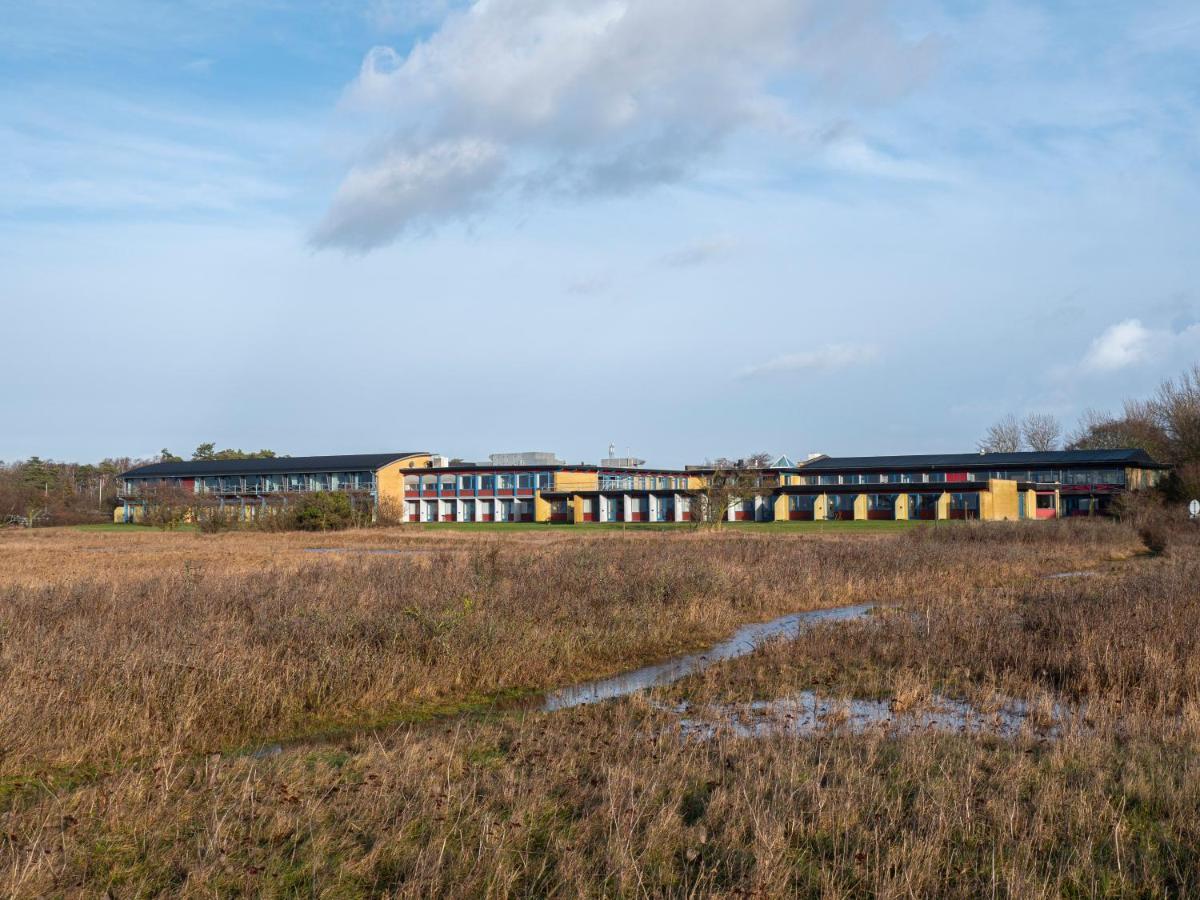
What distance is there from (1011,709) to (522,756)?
242 inches

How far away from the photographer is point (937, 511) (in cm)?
8256

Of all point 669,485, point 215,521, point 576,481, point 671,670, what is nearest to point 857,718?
point 671,670

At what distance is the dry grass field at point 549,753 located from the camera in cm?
657

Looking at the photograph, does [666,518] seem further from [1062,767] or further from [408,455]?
[1062,767]

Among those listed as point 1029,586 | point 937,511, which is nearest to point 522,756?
point 1029,586

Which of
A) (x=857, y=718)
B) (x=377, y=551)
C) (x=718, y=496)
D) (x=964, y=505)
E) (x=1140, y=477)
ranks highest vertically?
(x=1140, y=477)

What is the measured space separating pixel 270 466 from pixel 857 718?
10541cm

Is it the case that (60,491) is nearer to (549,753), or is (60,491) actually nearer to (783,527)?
(783,527)

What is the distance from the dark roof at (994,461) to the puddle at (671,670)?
74.7 metres

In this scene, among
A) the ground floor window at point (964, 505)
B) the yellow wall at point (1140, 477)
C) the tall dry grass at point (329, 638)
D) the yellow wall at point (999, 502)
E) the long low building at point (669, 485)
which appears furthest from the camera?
the yellow wall at point (1140, 477)

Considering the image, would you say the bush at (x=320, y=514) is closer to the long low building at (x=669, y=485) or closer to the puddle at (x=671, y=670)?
the long low building at (x=669, y=485)

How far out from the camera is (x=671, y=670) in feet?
52.7

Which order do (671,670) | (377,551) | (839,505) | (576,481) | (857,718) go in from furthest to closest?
(576,481) < (839,505) < (377,551) < (671,670) < (857,718)

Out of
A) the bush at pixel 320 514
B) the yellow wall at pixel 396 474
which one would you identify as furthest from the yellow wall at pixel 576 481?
the bush at pixel 320 514
